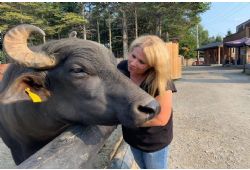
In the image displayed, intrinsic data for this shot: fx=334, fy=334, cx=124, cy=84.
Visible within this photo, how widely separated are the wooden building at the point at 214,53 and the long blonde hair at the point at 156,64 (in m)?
47.6

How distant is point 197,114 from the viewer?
8883 mm

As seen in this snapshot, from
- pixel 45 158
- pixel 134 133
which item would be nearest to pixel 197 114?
pixel 134 133

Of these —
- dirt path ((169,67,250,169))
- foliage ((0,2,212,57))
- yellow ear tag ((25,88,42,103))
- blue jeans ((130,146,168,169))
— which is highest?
foliage ((0,2,212,57))

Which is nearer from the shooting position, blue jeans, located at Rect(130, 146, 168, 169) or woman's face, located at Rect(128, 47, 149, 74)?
woman's face, located at Rect(128, 47, 149, 74)

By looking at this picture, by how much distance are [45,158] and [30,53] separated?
3.74 ft

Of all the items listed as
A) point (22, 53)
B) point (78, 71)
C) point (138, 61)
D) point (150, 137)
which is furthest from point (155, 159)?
point (22, 53)

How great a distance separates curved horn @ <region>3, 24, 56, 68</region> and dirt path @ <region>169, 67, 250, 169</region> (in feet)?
10.2

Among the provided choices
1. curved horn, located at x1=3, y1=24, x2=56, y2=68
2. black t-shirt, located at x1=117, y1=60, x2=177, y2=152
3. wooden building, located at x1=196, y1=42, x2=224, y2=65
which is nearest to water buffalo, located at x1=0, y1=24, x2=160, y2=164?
curved horn, located at x1=3, y1=24, x2=56, y2=68

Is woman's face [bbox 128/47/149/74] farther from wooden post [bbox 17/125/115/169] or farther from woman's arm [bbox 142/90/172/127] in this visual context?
wooden post [bbox 17/125/115/169]

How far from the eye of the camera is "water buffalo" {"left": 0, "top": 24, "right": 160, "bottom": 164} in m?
2.49

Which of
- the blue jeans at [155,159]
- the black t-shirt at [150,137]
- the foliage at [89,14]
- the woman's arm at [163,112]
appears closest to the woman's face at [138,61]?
the black t-shirt at [150,137]

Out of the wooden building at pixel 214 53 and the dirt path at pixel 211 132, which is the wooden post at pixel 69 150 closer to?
the dirt path at pixel 211 132

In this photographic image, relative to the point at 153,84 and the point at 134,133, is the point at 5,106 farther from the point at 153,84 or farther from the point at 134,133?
the point at 153,84

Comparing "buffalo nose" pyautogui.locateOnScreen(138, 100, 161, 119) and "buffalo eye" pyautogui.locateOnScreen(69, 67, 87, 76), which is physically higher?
"buffalo eye" pyautogui.locateOnScreen(69, 67, 87, 76)
